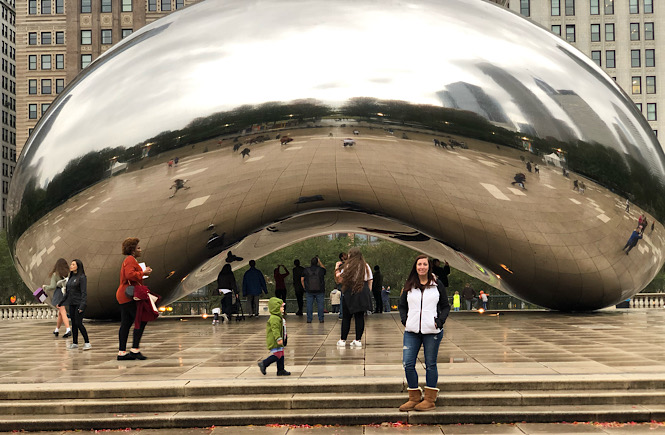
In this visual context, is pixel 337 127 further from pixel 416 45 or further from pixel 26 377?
pixel 26 377

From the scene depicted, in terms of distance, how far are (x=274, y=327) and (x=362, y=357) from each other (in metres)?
1.81

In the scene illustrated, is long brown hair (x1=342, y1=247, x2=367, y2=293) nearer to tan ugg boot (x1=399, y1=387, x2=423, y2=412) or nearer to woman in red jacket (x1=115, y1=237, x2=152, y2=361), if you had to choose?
woman in red jacket (x1=115, y1=237, x2=152, y2=361)

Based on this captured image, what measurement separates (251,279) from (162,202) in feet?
14.8

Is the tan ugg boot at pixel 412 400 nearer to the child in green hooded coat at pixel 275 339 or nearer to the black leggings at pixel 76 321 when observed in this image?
the child in green hooded coat at pixel 275 339

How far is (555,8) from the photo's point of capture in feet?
241

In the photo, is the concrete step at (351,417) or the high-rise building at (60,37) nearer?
the concrete step at (351,417)

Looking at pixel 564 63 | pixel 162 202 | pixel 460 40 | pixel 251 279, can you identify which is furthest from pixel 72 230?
pixel 564 63

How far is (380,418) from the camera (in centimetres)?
712

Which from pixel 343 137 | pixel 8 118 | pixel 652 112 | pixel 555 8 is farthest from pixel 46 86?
pixel 343 137

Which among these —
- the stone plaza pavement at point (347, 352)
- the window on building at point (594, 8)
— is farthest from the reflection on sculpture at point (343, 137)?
the window on building at point (594, 8)

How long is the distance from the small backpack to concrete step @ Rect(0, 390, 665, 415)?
308 inches

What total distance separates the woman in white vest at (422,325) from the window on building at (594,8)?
242 feet

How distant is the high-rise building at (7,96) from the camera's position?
96.9 metres

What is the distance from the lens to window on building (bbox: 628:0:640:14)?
73.8m
